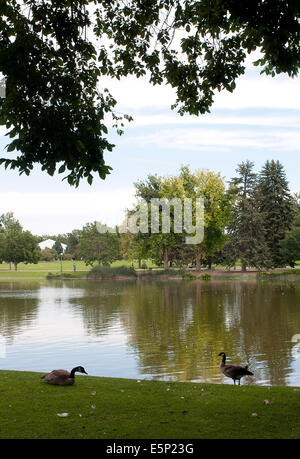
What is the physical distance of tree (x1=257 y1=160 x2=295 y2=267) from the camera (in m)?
65.0

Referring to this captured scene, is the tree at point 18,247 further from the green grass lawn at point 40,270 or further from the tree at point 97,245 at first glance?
the tree at point 97,245

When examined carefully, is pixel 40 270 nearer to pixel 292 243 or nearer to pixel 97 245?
pixel 97 245

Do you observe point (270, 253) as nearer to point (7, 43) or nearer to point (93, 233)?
point (93, 233)

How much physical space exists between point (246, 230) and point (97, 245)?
28070 mm

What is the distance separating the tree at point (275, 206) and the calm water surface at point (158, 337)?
3458cm

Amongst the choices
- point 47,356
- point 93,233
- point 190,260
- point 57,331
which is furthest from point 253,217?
point 47,356

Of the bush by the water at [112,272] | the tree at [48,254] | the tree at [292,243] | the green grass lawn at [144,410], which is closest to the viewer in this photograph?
the green grass lawn at [144,410]

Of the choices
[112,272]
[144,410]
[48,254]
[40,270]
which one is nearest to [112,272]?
[112,272]

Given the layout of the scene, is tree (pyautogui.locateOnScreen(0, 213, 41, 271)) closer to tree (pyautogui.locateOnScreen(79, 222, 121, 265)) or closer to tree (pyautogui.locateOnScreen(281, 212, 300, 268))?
tree (pyautogui.locateOnScreen(79, 222, 121, 265))

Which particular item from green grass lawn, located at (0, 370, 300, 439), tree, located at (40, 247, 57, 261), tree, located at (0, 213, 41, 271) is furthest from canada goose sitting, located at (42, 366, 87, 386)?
tree, located at (40, 247, 57, 261)

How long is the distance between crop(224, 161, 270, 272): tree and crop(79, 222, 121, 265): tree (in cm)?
2474

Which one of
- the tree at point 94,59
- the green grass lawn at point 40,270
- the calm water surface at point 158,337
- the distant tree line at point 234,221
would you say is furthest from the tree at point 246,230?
the tree at point 94,59

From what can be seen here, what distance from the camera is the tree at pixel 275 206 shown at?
6500cm

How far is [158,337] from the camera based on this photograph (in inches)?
705
